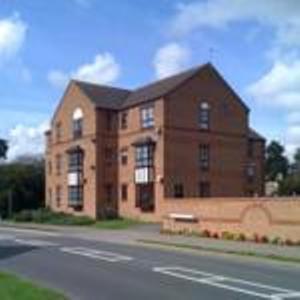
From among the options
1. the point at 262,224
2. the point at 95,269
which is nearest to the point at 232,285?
the point at 95,269

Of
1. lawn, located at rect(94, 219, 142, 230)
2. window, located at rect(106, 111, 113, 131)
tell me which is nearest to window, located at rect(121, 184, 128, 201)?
lawn, located at rect(94, 219, 142, 230)

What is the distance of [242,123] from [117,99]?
36.2ft

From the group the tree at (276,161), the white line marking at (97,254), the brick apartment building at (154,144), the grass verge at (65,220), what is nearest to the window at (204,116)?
the brick apartment building at (154,144)

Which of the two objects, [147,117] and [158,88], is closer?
[147,117]

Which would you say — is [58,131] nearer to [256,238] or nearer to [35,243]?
[35,243]

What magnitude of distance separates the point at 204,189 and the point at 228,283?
41772 millimetres

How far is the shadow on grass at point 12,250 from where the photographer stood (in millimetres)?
27359

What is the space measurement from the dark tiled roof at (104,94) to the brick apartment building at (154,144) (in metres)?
0.09

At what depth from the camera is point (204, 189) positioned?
59438 mm

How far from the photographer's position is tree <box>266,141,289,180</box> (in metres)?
122

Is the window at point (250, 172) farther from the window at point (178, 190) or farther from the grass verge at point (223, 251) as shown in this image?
the grass verge at point (223, 251)

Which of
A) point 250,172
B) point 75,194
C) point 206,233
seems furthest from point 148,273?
point 250,172

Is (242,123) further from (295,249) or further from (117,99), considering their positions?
(295,249)

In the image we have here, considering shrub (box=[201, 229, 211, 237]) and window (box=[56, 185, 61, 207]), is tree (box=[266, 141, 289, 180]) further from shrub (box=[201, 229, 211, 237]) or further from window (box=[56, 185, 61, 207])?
shrub (box=[201, 229, 211, 237])
